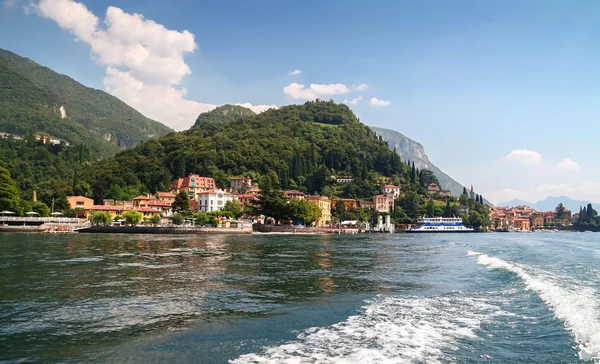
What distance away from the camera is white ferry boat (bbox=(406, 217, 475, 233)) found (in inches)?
5832

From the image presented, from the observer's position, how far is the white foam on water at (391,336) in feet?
34.9

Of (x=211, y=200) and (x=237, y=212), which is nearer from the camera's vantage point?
(x=237, y=212)

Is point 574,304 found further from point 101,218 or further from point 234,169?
point 234,169

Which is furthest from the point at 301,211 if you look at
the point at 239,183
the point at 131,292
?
the point at 131,292

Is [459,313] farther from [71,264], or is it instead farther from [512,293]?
[71,264]

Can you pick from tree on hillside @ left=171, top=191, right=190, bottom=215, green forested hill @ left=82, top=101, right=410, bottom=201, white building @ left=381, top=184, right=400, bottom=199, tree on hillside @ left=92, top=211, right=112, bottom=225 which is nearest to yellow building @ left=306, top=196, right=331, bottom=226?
green forested hill @ left=82, top=101, right=410, bottom=201

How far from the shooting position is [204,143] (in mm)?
177500

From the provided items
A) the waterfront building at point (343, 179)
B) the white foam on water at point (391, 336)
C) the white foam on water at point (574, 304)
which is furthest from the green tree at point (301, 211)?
the white foam on water at point (391, 336)

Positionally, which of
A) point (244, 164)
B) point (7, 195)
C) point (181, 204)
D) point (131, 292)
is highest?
point (244, 164)

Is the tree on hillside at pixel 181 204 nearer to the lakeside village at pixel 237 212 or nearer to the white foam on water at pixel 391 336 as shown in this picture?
the lakeside village at pixel 237 212

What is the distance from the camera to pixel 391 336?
41.1 ft

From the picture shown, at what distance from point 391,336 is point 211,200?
116678mm

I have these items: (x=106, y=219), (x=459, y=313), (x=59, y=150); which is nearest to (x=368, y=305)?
(x=459, y=313)

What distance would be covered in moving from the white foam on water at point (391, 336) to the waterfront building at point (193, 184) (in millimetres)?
128801
